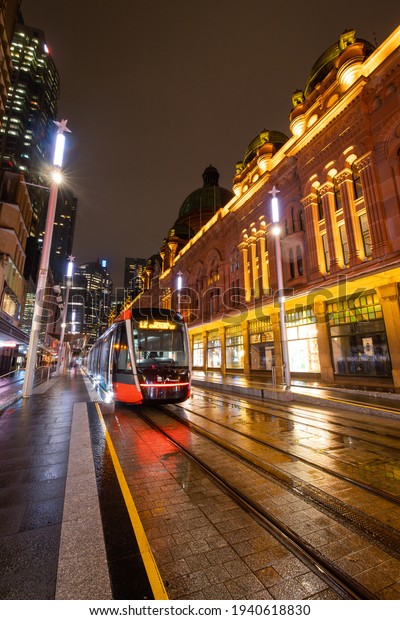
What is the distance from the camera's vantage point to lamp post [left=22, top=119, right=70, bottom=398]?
43.9 ft

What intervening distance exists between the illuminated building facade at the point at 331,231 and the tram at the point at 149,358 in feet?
31.8

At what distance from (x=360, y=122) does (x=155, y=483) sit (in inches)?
849

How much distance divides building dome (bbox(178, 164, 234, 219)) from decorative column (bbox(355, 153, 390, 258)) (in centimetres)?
3770

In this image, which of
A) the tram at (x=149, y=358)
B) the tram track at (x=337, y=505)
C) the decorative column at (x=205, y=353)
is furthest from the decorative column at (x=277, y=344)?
the tram track at (x=337, y=505)

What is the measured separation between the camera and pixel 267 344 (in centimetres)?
2497

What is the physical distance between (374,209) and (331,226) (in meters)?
3.11

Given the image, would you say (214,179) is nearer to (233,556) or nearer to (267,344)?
(267,344)

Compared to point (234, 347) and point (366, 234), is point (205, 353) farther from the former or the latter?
point (366, 234)

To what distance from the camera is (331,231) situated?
1861cm

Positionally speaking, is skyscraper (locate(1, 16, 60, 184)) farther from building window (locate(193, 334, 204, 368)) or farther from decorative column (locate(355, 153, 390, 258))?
decorative column (locate(355, 153, 390, 258))

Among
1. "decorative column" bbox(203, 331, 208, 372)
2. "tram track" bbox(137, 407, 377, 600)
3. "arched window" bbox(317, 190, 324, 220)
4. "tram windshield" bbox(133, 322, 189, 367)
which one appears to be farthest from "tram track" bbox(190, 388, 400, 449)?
"decorative column" bbox(203, 331, 208, 372)

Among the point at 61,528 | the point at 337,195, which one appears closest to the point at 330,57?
the point at 337,195

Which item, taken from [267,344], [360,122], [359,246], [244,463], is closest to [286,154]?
[360,122]

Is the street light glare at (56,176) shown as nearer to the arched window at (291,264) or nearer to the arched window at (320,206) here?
the arched window at (291,264)
